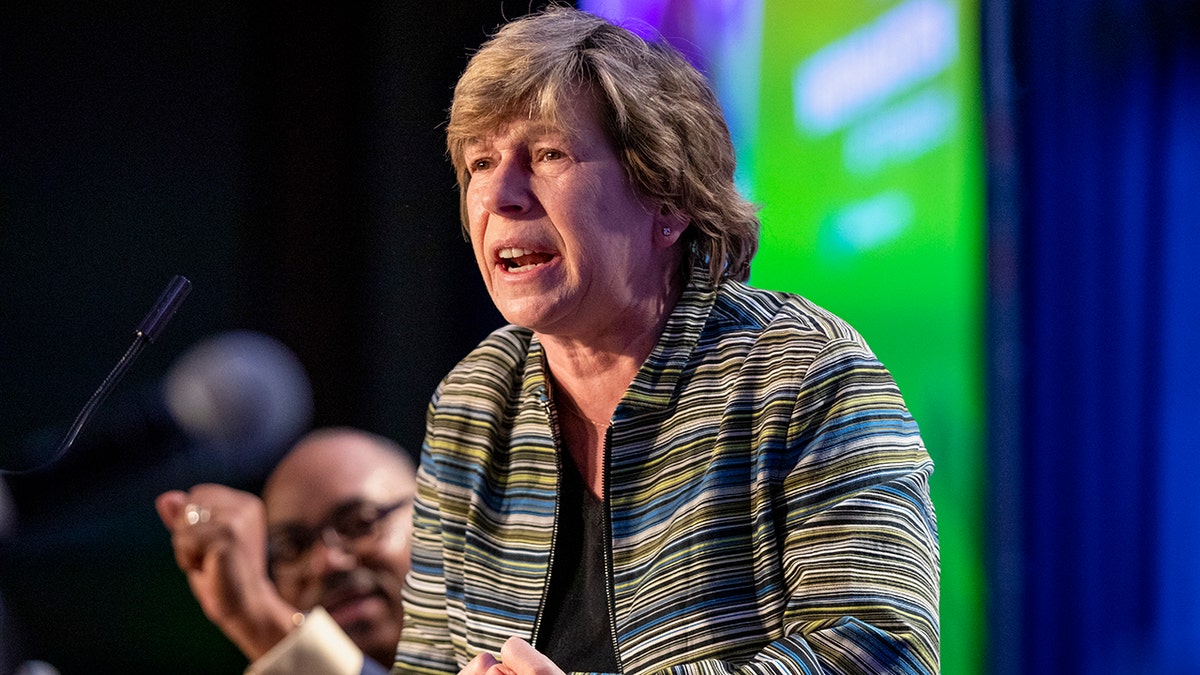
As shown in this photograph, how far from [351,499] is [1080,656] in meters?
1.58

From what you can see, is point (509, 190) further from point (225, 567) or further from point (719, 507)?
point (225, 567)

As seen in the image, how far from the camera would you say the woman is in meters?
1.12

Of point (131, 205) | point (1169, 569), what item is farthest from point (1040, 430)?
point (131, 205)

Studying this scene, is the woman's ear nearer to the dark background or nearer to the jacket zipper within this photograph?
the jacket zipper

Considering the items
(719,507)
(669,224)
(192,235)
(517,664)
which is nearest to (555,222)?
(669,224)

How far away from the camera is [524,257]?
130 centimetres

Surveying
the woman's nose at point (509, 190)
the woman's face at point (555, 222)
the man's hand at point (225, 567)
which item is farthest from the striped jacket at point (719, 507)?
the man's hand at point (225, 567)

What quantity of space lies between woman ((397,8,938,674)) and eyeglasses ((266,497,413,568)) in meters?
0.47

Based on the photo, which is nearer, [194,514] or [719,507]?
[719,507]

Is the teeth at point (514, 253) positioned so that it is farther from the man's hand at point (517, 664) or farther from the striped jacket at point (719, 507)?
the man's hand at point (517, 664)

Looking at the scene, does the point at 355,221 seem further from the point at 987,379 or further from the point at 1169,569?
the point at 1169,569

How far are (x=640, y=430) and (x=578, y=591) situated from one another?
0.19 m

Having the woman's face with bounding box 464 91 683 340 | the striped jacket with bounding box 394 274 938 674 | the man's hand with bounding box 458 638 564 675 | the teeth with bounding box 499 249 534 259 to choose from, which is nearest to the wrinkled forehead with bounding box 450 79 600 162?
the woman's face with bounding box 464 91 683 340

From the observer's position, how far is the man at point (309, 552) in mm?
1850
